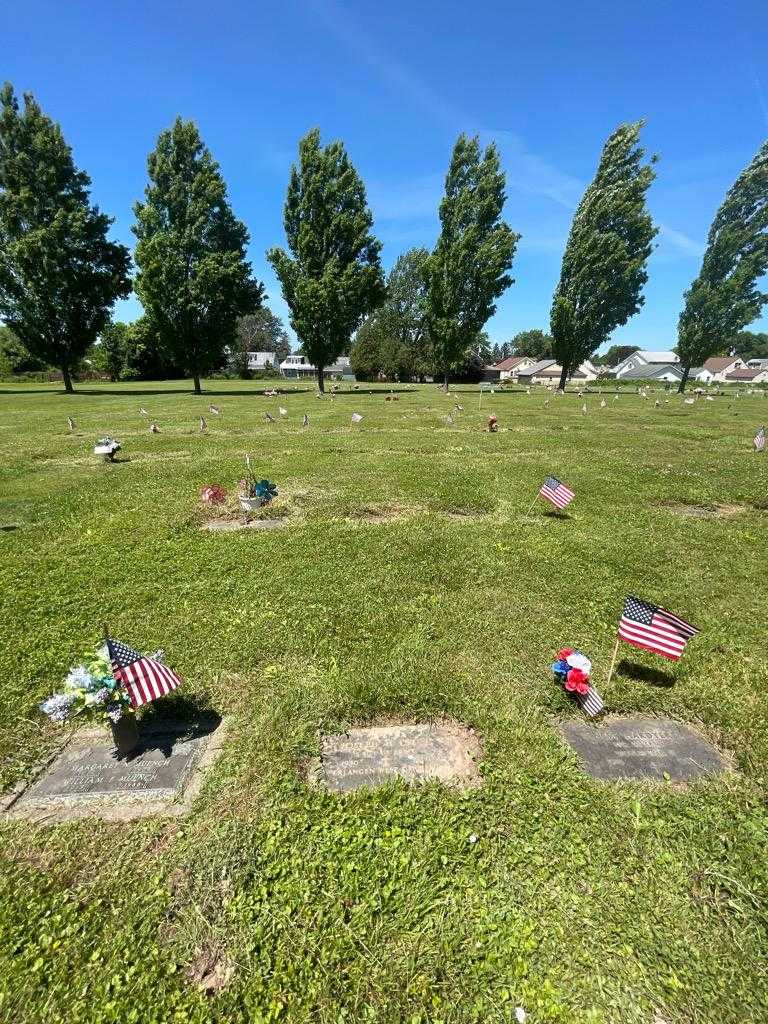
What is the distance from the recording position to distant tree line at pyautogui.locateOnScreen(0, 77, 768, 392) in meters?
32.7

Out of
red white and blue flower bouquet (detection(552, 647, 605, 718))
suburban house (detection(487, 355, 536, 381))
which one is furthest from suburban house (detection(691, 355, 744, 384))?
red white and blue flower bouquet (detection(552, 647, 605, 718))

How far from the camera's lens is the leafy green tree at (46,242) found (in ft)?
103

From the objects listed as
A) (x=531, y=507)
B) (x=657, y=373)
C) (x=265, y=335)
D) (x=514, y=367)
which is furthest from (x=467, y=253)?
(x=265, y=335)

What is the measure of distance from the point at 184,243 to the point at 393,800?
40675mm

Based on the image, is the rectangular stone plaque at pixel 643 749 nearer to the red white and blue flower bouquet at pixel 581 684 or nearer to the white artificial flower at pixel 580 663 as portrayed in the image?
the red white and blue flower bouquet at pixel 581 684

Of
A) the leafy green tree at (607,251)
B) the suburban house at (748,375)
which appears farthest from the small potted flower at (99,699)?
the suburban house at (748,375)

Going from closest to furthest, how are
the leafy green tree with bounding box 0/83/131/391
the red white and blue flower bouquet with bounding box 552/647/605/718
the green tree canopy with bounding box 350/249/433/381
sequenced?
the red white and blue flower bouquet with bounding box 552/647/605/718 → the leafy green tree with bounding box 0/83/131/391 → the green tree canopy with bounding box 350/249/433/381

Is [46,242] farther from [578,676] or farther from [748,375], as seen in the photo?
[748,375]

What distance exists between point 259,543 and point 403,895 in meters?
6.16

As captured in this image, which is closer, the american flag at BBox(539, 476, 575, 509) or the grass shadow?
the grass shadow

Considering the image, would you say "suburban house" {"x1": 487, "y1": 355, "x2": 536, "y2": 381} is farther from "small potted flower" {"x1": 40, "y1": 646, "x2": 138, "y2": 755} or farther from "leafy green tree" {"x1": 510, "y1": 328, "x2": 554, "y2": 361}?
"small potted flower" {"x1": 40, "y1": 646, "x2": 138, "y2": 755}

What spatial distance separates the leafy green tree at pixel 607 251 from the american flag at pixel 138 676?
161ft

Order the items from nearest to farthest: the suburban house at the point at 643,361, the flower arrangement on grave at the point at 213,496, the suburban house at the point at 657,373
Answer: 1. the flower arrangement on grave at the point at 213,496
2. the suburban house at the point at 657,373
3. the suburban house at the point at 643,361

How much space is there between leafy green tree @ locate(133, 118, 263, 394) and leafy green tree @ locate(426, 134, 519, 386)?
17.1m
